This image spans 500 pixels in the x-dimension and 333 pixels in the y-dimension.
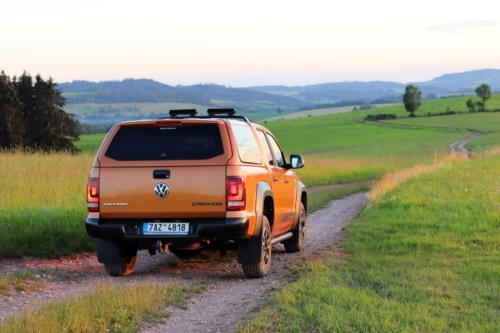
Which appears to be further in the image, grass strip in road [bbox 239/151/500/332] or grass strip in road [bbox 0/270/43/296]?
grass strip in road [bbox 0/270/43/296]

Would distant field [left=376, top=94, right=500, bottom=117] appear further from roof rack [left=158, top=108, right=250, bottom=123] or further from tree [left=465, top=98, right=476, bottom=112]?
roof rack [left=158, top=108, right=250, bottom=123]

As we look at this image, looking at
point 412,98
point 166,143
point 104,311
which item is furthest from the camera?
point 412,98

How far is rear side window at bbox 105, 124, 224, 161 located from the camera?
27.0 feet

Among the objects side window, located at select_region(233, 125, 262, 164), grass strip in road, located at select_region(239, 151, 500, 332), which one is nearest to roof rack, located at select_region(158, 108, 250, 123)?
side window, located at select_region(233, 125, 262, 164)

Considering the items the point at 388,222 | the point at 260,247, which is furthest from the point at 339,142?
the point at 260,247

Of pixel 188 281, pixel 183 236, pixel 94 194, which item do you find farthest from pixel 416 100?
pixel 94 194

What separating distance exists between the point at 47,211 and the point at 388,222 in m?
6.27

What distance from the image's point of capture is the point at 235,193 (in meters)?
8.11

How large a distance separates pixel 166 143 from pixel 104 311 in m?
2.65

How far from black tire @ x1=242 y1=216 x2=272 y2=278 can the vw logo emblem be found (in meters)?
1.38

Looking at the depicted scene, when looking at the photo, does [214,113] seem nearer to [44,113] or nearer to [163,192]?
[163,192]

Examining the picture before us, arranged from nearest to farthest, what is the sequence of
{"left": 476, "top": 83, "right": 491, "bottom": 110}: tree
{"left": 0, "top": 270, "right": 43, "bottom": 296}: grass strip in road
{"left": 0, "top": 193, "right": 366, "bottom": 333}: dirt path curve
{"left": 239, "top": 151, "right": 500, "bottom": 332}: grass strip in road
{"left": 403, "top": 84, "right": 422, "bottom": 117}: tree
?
{"left": 239, "top": 151, "right": 500, "bottom": 332}: grass strip in road < {"left": 0, "top": 193, "right": 366, "bottom": 333}: dirt path curve < {"left": 0, "top": 270, "right": 43, "bottom": 296}: grass strip in road < {"left": 403, "top": 84, "right": 422, "bottom": 117}: tree < {"left": 476, "top": 83, "right": 491, "bottom": 110}: tree

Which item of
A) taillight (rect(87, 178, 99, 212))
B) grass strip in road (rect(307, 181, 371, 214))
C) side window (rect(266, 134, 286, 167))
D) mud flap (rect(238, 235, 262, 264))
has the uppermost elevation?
side window (rect(266, 134, 286, 167))

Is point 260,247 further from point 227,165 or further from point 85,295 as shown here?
point 85,295
